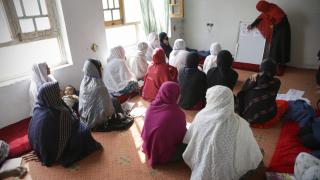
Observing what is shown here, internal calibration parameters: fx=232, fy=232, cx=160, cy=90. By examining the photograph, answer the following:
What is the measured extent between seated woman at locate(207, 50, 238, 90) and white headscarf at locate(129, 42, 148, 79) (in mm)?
1481

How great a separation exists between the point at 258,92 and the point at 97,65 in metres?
1.92

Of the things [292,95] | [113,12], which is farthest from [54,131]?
[292,95]

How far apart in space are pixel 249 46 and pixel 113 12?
280cm

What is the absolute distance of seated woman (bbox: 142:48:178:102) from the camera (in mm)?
3455

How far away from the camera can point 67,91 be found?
327cm

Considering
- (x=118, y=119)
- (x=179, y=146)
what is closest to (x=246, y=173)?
(x=179, y=146)

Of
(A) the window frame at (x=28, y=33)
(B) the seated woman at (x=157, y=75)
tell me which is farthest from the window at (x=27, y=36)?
(B) the seated woman at (x=157, y=75)

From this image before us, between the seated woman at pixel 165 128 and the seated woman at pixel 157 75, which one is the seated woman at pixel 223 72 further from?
the seated woman at pixel 165 128

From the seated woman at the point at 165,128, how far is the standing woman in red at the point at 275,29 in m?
3.12

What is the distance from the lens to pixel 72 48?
11.4 ft

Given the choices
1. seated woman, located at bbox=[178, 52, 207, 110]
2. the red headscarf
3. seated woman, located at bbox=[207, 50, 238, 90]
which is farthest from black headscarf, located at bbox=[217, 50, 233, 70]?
the red headscarf

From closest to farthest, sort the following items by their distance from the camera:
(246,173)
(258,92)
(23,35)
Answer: (246,173) < (258,92) < (23,35)

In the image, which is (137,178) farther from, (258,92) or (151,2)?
(151,2)

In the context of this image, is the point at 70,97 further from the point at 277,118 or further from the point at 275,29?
the point at 275,29
